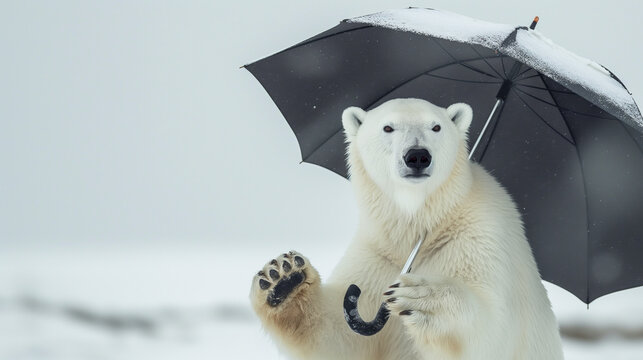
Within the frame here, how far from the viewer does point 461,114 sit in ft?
9.32

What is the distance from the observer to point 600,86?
2.49 metres

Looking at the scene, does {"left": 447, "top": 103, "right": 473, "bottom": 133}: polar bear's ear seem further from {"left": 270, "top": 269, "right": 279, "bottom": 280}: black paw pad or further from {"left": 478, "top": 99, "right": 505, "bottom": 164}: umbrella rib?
{"left": 270, "top": 269, "right": 279, "bottom": 280}: black paw pad

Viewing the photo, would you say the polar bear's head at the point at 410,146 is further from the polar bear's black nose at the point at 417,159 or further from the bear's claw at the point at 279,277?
the bear's claw at the point at 279,277

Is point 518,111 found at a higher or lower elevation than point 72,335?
higher

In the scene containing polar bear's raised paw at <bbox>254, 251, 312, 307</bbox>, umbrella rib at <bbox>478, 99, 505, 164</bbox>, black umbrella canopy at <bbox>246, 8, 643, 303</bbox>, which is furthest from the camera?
umbrella rib at <bbox>478, 99, 505, 164</bbox>

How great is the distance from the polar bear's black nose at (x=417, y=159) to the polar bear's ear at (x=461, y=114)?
402mm

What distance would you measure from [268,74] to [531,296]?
1462 millimetres

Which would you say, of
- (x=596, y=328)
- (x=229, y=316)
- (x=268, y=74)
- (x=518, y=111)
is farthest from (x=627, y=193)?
(x=229, y=316)

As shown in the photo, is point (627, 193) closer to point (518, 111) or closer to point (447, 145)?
point (518, 111)

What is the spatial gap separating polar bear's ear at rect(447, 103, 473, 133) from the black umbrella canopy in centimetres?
35

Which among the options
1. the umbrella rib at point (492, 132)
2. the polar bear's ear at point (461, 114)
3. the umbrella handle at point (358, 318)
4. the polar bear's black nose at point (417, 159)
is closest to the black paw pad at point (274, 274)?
the umbrella handle at point (358, 318)

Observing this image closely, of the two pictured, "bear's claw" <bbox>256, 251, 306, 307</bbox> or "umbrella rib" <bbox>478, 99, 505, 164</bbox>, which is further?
"umbrella rib" <bbox>478, 99, 505, 164</bbox>

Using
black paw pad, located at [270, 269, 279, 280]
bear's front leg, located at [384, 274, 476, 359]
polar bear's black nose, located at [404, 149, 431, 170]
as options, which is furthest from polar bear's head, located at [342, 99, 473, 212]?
black paw pad, located at [270, 269, 279, 280]

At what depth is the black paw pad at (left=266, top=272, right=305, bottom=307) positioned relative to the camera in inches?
100.0
